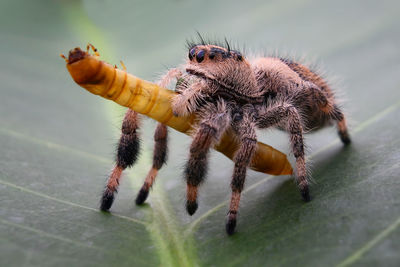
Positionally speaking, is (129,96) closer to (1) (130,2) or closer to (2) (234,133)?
(2) (234,133)

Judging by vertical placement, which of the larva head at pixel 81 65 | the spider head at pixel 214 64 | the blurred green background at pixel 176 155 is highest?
the spider head at pixel 214 64

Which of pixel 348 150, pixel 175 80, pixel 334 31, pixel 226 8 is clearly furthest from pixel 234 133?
pixel 226 8

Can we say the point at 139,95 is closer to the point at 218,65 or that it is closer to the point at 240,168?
the point at 218,65

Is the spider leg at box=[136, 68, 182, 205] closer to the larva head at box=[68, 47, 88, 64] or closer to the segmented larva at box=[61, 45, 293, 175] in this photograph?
the segmented larva at box=[61, 45, 293, 175]

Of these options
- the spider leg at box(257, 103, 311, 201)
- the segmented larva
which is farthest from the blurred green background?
the segmented larva

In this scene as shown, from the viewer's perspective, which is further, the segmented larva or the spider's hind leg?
the spider's hind leg

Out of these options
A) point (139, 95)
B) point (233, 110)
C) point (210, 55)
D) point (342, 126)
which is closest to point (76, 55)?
point (139, 95)

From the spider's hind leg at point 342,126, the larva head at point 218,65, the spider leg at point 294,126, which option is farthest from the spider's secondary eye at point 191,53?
the spider's hind leg at point 342,126

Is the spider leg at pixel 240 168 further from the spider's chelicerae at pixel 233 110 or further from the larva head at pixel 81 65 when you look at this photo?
the larva head at pixel 81 65
